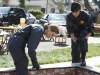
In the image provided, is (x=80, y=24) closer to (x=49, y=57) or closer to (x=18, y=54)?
(x=18, y=54)

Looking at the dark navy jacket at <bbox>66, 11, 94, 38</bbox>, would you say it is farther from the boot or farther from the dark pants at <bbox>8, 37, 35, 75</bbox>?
the dark pants at <bbox>8, 37, 35, 75</bbox>

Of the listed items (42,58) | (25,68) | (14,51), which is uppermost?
(14,51)

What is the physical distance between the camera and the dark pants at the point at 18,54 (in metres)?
5.45

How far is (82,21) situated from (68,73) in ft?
3.99

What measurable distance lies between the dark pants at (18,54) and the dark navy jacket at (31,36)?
0.06m

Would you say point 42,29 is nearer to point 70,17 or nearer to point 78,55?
point 70,17

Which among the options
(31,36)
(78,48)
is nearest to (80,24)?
(78,48)

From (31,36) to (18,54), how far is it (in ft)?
1.58

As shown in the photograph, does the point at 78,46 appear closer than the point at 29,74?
No

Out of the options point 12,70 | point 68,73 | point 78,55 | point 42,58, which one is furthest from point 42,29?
point 42,58

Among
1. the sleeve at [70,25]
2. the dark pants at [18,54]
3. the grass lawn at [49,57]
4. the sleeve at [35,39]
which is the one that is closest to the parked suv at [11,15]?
the grass lawn at [49,57]

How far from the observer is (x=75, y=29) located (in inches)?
277

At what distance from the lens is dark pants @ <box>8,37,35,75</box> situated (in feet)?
17.9

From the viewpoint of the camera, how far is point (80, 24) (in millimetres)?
6949
